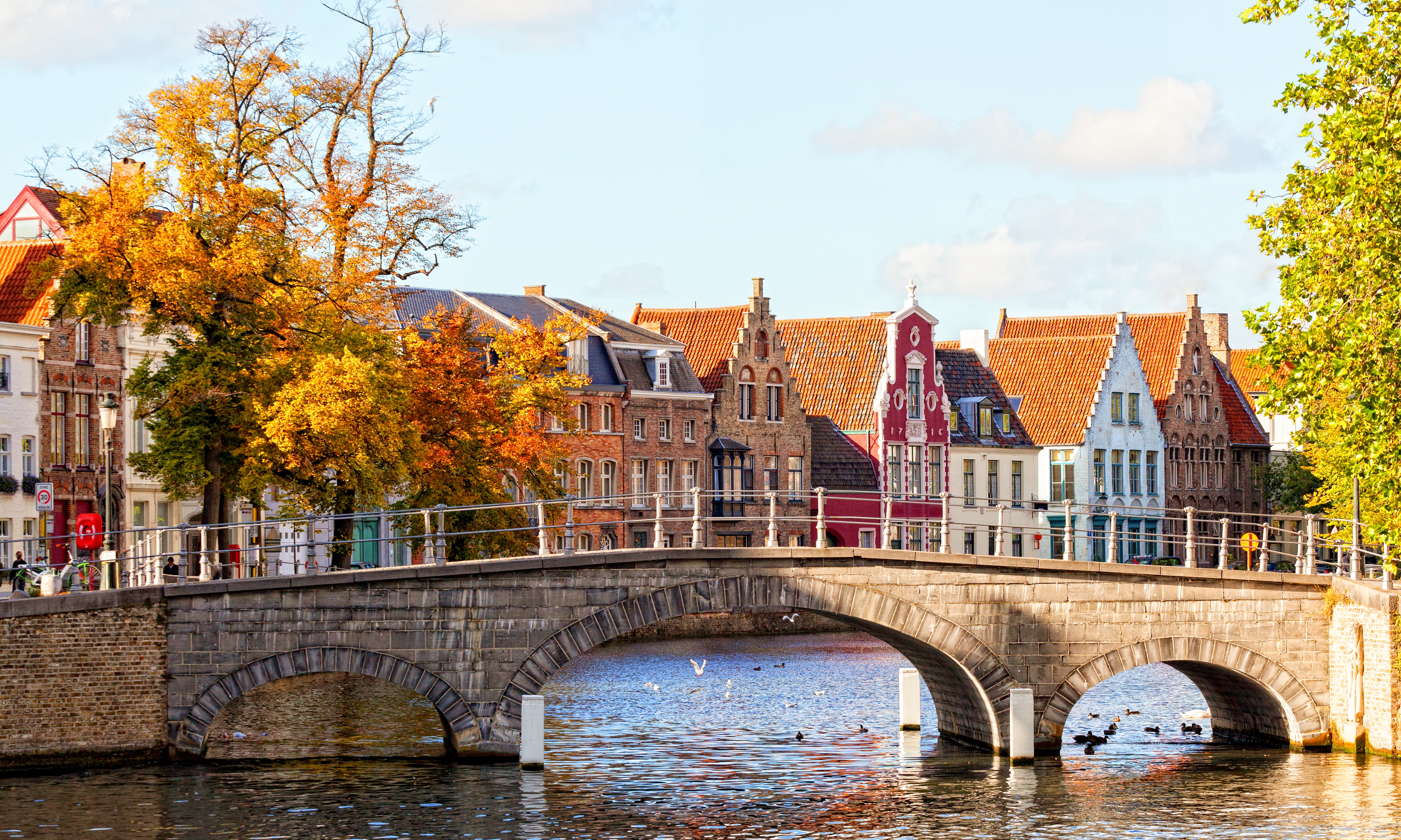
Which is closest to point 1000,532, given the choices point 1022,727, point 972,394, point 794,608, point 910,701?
point 1022,727

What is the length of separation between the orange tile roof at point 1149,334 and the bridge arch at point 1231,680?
53.7 metres

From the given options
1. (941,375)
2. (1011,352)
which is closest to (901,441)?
(941,375)

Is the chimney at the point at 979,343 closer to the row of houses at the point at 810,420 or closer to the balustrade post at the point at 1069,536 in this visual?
the row of houses at the point at 810,420

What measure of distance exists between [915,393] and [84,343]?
3336 cm

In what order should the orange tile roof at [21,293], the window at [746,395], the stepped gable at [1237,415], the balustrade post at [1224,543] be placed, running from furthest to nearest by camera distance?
the stepped gable at [1237,415] < the window at [746,395] < the orange tile roof at [21,293] < the balustrade post at [1224,543]

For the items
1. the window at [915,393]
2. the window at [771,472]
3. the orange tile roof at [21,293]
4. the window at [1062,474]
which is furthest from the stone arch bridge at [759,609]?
the window at [1062,474]

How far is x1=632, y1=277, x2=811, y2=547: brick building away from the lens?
76875 mm

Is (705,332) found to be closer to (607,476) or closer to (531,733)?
(607,476)

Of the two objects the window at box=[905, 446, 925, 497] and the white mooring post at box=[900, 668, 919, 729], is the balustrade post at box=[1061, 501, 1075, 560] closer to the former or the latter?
the white mooring post at box=[900, 668, 919, 729]

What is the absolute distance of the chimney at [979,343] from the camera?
295ft

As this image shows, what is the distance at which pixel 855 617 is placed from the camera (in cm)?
3559

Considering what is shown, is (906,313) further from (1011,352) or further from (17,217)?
(17,217)

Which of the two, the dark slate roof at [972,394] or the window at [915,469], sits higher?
the dark slate roof at [972,394]

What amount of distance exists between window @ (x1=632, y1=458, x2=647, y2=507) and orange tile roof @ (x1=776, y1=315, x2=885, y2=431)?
7.95 meters
